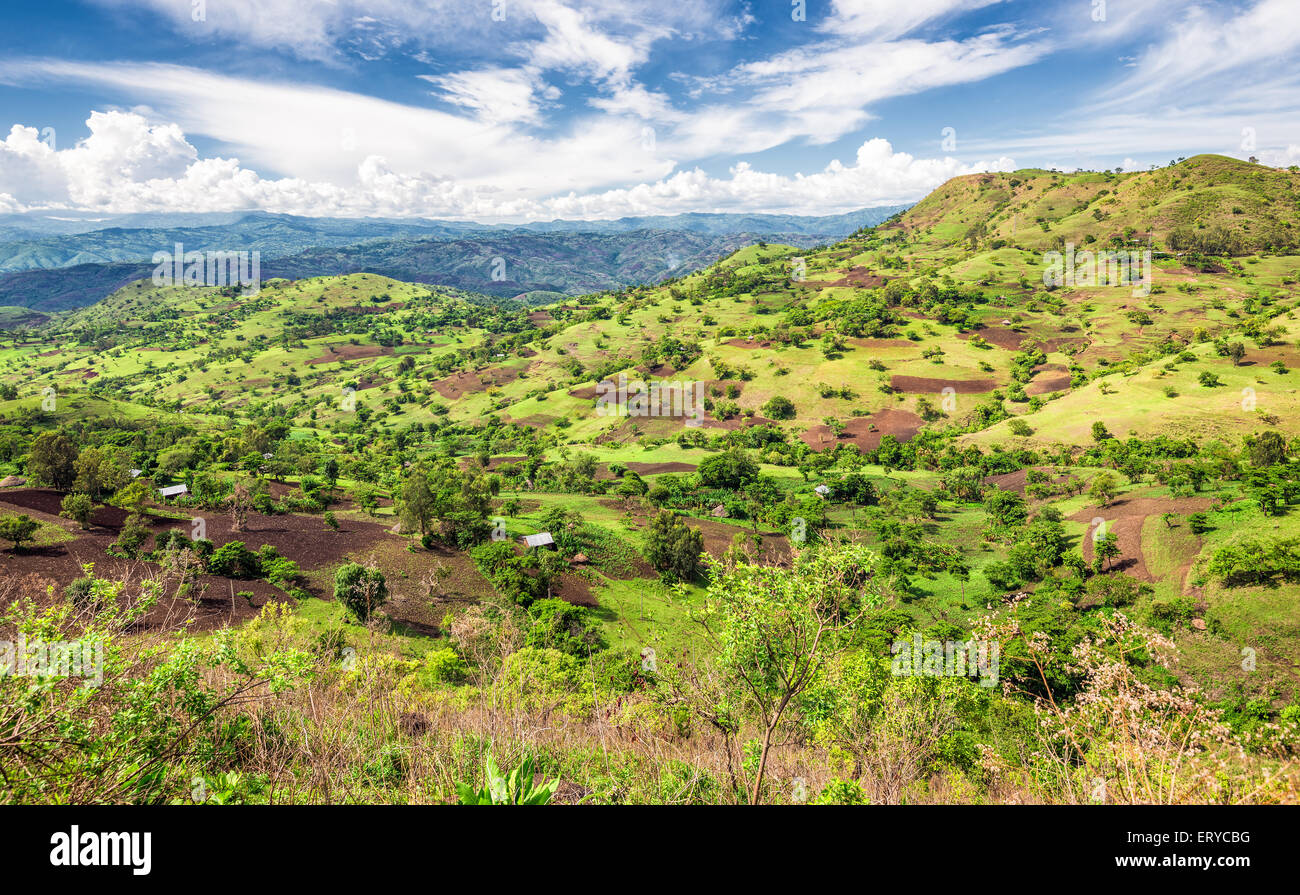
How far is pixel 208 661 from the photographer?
8.03 meters

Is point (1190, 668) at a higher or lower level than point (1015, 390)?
lower

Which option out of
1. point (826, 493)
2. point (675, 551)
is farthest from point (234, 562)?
point (826, 493)

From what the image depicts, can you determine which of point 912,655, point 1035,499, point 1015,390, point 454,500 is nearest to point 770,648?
point 912,655

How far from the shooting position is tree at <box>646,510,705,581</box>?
45.9m

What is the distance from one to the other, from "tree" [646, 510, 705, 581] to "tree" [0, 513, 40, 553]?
43478mm

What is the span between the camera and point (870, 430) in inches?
3615

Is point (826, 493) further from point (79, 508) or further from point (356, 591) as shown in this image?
point (79, 508)

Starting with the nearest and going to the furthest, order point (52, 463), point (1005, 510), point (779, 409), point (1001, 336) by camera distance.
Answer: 1. point (52, 463)
2. point (1005, 510)
3. point (779, 409)
4. point (1001, 336)

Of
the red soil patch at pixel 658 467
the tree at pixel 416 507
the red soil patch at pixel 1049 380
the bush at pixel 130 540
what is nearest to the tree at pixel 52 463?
the bush at pixel 130 540

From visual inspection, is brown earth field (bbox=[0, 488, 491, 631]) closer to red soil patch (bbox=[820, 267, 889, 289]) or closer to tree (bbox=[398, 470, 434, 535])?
tree (bbox=[398, 470, 434, 535])

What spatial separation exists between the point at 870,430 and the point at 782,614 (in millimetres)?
89496
